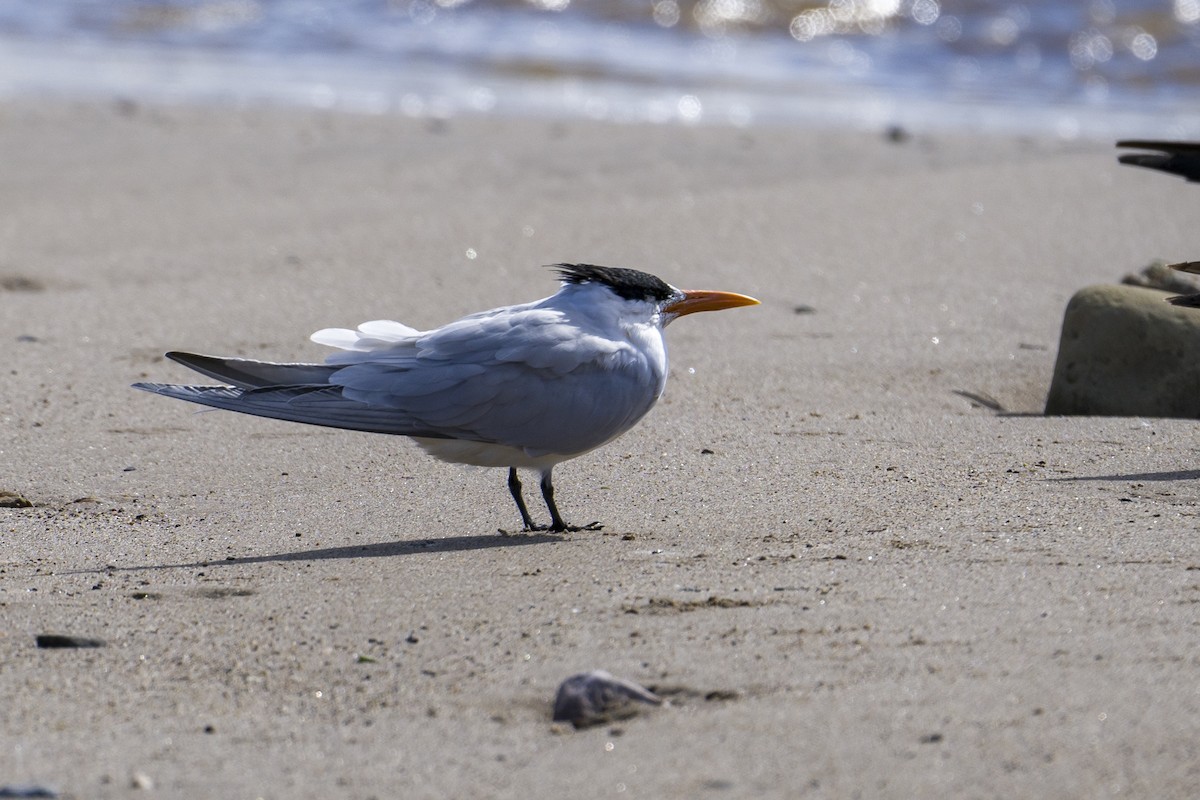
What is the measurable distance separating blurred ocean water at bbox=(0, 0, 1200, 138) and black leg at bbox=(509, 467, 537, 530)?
6.32 m

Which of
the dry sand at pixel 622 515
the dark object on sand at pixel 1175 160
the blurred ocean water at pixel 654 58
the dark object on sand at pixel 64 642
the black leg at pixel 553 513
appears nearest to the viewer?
the dry sand at pixel 622 515

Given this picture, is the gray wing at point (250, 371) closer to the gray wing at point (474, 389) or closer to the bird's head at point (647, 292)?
the gray wing at point (474, 389)

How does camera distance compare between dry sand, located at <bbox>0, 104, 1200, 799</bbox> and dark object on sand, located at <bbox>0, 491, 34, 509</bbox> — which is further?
dark object on sand, located at <bbox>0, 491, 34, 509</bbox>

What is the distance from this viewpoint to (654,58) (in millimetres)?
13398

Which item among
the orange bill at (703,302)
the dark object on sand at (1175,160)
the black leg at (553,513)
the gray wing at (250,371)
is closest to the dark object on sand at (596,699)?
the black leg at (553,513)

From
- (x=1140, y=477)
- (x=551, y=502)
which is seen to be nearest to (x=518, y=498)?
(x=551, y=502)

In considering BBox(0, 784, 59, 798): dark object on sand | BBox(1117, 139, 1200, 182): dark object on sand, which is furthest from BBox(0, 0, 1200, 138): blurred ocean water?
BBox(0, 784, 59, 798): dark object on sand

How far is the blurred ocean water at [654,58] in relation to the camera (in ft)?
35.1

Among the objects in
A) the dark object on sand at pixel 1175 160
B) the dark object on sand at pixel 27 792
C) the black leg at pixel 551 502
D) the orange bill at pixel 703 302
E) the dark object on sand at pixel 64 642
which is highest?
the dark object on sand at pixel 1175 160

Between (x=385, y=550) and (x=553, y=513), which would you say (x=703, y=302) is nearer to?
(x=553, y=513)

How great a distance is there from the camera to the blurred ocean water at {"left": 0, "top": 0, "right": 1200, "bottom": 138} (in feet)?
35.1

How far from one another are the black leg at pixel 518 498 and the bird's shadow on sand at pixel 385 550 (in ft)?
0.24

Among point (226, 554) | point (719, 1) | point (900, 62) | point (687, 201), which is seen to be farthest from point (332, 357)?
point (719, 1)

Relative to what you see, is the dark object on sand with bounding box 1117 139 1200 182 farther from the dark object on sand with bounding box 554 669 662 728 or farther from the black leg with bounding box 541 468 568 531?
the dark object on sand with bounding box 554 669 662 728
